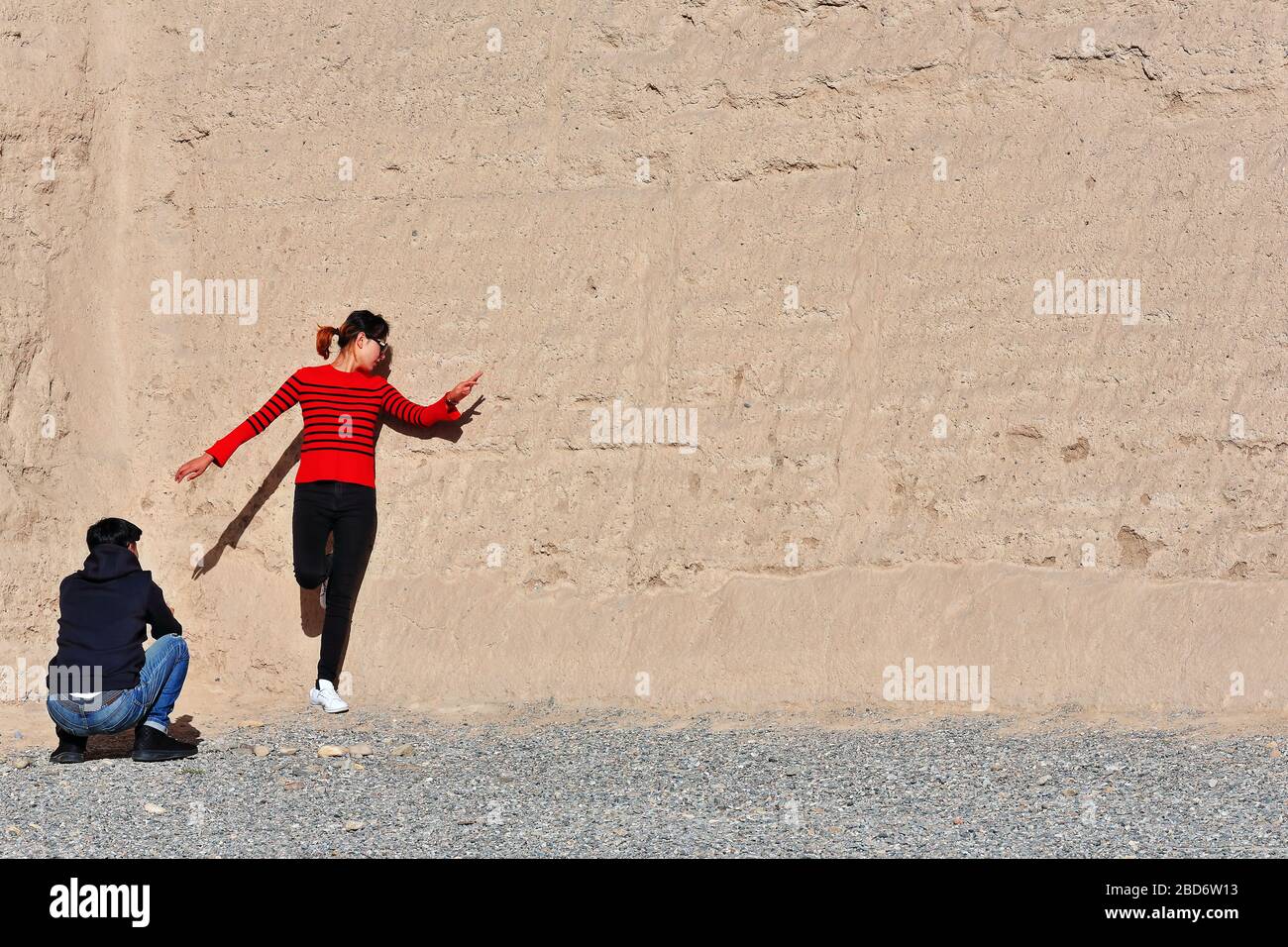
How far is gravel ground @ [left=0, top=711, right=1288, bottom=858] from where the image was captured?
5.12m

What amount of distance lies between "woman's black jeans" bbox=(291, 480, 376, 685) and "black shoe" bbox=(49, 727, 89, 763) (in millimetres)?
1330

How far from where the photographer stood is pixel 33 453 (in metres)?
8.26

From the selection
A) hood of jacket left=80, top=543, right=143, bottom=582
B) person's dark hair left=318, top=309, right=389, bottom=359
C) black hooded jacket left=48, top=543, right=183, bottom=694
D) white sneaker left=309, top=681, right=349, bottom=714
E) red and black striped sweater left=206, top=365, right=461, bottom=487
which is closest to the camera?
black hooded jacket left=48, top=543, right=183, bottom=694

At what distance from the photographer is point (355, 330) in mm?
7707

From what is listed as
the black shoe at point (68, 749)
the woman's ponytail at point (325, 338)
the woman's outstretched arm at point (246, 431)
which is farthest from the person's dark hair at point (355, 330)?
the black shoe at point (68, 749)

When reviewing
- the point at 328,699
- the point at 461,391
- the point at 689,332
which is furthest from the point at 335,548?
the point at 689,332

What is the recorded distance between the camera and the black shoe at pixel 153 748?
642 cm

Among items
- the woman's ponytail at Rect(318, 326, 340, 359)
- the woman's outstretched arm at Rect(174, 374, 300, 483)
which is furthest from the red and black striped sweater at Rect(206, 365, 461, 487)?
the woman's ponytail at Rect(318, 326, 340, 359)

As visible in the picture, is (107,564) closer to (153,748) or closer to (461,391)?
(153,748)

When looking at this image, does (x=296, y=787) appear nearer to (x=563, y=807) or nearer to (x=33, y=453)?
(x=563, y=807)

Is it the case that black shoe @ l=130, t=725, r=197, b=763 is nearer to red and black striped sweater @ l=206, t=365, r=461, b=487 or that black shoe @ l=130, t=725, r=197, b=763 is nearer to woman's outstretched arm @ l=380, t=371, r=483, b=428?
red and black striped sweater @ l=206, t=365, r=461, b=487

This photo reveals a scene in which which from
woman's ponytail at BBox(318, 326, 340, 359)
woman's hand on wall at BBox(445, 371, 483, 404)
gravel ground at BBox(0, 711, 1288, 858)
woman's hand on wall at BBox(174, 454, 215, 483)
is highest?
woman's ponytail at BBox(318, 326, 340, 359)

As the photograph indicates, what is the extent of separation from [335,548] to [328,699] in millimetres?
767

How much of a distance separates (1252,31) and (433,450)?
180 inches
